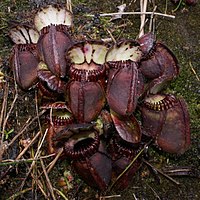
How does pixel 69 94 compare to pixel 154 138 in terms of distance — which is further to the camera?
pixel 154 138

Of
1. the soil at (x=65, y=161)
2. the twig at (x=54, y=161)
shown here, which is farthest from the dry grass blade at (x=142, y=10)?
the twig at (x=54, y=161)

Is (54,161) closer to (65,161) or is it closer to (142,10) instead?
(65,161)

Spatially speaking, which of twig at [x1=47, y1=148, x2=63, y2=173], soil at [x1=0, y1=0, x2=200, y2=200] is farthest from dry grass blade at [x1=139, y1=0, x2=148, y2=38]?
twig at [x1=47, y1=148, x2=63, y2=173]

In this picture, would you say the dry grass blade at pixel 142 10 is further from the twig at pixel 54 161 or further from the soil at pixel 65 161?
the twig at pixel 54 161

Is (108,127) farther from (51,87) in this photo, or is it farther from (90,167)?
(51,87)

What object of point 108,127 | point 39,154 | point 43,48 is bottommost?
point 39,154

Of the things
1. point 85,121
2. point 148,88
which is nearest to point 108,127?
point 85,121

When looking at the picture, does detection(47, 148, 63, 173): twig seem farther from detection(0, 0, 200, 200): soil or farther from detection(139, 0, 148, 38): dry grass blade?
detection(139, 0, 148, 38): dry grass blade

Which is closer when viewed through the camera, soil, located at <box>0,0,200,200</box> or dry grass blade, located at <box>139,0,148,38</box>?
soil, located at <box>0,0,200,200</box>
